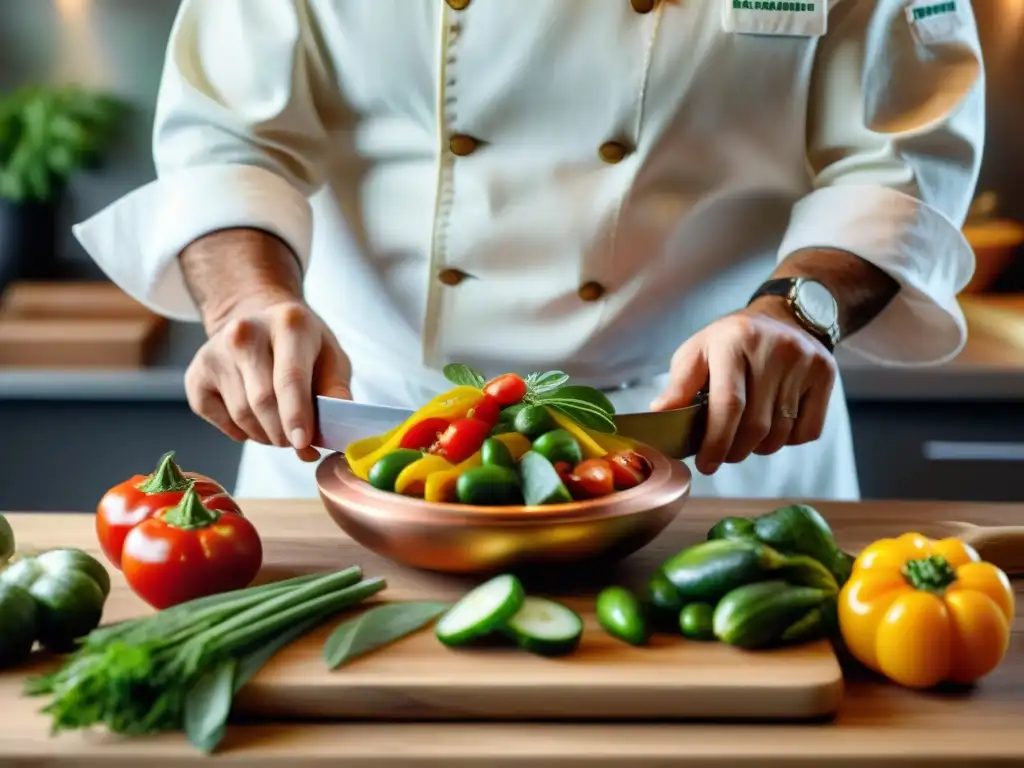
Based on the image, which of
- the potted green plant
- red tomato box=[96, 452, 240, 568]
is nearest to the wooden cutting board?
red tomato box=[96, 452, 240, 568]

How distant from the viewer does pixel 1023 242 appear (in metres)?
2.50

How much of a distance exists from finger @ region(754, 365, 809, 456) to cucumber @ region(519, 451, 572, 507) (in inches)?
11.1

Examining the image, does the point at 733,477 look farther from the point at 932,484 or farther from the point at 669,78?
the point at 932,484

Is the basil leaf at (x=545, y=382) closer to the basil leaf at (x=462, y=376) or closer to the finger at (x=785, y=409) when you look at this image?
the basil leaf at (x=462, y=376)

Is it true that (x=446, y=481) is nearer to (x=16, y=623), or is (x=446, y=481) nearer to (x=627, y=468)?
(x=627, y=468)

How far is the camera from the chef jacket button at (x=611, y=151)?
49.3 inches

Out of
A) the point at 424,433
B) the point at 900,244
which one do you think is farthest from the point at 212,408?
the point at 900,244

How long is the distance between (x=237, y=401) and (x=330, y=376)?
0.28 ft

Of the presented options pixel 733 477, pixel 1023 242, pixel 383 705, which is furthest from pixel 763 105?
pixel 1023 242

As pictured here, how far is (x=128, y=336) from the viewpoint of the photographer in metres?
2.03

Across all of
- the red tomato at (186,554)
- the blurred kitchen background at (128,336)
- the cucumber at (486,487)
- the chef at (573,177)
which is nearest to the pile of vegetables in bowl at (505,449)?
the cucumber at (486,487)

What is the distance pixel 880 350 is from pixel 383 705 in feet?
2.64

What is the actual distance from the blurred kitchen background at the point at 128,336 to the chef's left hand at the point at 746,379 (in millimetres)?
906

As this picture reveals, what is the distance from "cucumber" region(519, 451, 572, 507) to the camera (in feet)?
2.80
